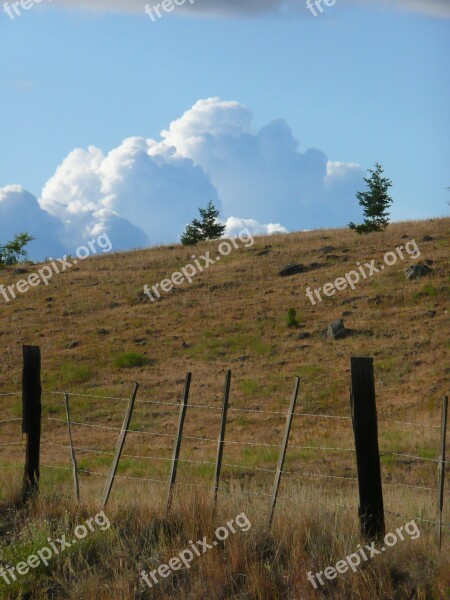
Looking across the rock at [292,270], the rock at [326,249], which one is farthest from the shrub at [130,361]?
the rock at [326,249]

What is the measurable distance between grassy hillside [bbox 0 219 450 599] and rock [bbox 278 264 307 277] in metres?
Answer: 0.46

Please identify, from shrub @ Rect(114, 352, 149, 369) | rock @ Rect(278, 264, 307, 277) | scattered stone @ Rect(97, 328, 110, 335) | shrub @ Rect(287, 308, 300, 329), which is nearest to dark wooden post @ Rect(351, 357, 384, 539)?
shrub @ Rect(114, 352, 149, 369)

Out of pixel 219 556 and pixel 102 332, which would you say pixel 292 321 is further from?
pixel 219 556

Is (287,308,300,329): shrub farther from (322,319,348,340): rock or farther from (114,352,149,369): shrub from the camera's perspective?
(114,352,149,369): shrub

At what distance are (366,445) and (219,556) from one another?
2057 mm

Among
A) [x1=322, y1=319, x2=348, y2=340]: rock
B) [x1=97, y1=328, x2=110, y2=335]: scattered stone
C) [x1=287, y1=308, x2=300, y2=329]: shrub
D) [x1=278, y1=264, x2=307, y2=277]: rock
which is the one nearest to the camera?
[x1=322, y1=319, x2=348, y2=340]: rock

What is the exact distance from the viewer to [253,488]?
17578 millimetres

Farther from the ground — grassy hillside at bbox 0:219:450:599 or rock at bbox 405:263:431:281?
rock at bbox 405:263:431:281

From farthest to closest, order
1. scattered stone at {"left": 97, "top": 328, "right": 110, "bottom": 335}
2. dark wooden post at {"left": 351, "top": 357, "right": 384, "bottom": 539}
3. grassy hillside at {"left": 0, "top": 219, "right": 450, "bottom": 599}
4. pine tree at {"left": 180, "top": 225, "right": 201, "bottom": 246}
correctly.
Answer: pine tree at {"left": 180, "top": 225, "right": 201, "bottom": 246}
scattered stone at {"left": 97, "top": 328, "right": 110, "bottom": 335}
dark wooden post at {"left": 351, "top": 357, "right": 384, "bottom": 539}
grassy hillside at {"left": 0, "top": 219, "right": 450, "bottom": 599}

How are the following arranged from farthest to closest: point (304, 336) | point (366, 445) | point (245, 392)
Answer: point (304, 336), point (245, 392), point (366, 445)

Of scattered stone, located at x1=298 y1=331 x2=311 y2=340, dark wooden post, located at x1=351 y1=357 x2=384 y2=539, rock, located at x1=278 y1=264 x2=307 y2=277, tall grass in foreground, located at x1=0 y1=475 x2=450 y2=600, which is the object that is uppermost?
rock, located at x1=278 y1=264 x2=307 y2=277

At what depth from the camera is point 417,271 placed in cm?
4294

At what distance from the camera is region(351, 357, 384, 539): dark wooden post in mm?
8828

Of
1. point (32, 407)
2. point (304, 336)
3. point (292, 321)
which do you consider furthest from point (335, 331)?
point (32, 407)
